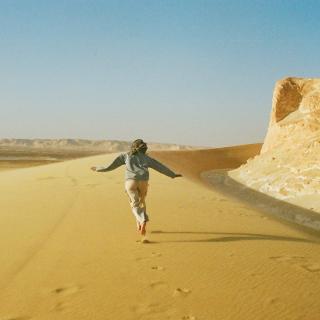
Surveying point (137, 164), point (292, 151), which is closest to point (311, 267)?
point (137, 164)

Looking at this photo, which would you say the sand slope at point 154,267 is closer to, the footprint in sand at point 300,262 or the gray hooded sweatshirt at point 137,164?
the footprint in sand at point 300,262

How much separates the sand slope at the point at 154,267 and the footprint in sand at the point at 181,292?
0.01 metres

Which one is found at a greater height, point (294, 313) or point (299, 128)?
point (299, 128)

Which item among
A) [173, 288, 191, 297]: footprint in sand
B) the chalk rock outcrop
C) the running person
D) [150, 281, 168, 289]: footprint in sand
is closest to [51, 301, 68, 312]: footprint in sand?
[150, 281, 168, 289]: footprint in sand

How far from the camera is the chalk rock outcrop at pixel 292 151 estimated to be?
64.3 feet

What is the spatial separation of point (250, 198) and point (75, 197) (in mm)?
8597

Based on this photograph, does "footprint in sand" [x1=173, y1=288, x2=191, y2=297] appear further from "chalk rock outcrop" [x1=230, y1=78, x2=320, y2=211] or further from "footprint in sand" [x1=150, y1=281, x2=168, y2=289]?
"chalk rock outcrop" [x1=230, y1=78, x2=320, y2=211]

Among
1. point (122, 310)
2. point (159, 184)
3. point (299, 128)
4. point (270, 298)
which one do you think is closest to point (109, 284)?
point (122, 310)

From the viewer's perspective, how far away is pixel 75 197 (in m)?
14.2

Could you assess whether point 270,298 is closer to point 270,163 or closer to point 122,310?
point 122,310

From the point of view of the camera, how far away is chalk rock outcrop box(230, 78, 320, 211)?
19.6 meters

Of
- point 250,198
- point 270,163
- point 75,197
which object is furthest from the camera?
point 270,163

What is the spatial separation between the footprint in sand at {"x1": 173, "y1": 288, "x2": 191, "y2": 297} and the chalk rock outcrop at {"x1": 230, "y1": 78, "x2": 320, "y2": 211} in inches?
472

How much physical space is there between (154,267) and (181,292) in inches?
42.6
